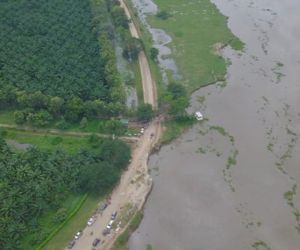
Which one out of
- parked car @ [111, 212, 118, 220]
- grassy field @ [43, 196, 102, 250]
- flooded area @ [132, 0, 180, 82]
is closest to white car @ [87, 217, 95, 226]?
grassy field @ [43, 196, 102, 250]

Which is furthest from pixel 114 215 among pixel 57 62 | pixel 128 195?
pixel 57 62

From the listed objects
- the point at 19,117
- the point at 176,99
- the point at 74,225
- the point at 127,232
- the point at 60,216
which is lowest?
the point at 127,232

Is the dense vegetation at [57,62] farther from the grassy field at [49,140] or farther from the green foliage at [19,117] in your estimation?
the grassy field at [49,140]

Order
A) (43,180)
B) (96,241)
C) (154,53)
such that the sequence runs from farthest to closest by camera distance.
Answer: (154,53) → (43,180) → (96,241)

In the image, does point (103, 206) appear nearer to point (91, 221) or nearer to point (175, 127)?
point (91, 221)

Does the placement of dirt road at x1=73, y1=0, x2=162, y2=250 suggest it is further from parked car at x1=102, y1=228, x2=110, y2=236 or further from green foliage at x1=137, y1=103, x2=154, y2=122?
green foliage at x1=137, y1=103, x2=154, y2=122

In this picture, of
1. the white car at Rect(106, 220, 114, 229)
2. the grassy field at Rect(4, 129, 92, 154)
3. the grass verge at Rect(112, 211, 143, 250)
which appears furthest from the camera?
the grassy field at Rect(4, 129, 92, 154)
